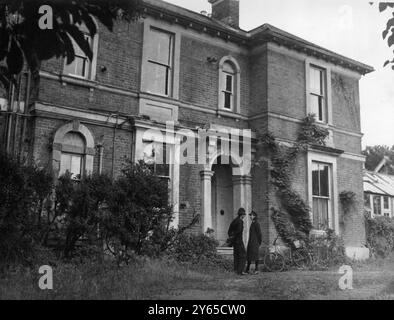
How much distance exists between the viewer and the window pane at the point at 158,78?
46.3 ft

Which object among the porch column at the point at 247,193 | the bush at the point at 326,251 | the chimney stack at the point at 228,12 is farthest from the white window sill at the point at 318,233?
the chimney stack at the point at 228,12

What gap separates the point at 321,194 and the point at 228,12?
7157 millimetres

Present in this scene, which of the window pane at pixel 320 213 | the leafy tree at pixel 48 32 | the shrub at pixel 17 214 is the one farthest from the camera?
the window pane at pixel 320 213

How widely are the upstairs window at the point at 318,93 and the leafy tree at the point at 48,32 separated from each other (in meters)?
13.3

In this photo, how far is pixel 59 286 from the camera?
25.0 feet

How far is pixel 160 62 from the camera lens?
14.3 m

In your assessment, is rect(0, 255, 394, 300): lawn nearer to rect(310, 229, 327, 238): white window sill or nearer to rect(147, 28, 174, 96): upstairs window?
rect(310, 229, 327, 238): white window sill

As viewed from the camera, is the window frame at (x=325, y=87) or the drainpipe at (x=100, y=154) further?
the window frame at (x=325, y=87)

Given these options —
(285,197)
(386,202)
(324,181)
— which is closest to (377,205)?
(386,202)

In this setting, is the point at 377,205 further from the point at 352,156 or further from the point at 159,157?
the point at 159,157

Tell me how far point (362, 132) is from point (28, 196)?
44.5 ft

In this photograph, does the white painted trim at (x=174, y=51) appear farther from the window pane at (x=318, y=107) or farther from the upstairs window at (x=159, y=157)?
the window pane at (x=318, y=107)

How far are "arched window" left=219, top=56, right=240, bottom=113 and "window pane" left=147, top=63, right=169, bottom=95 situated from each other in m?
2.11

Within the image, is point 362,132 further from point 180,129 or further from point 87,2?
point 87,2
